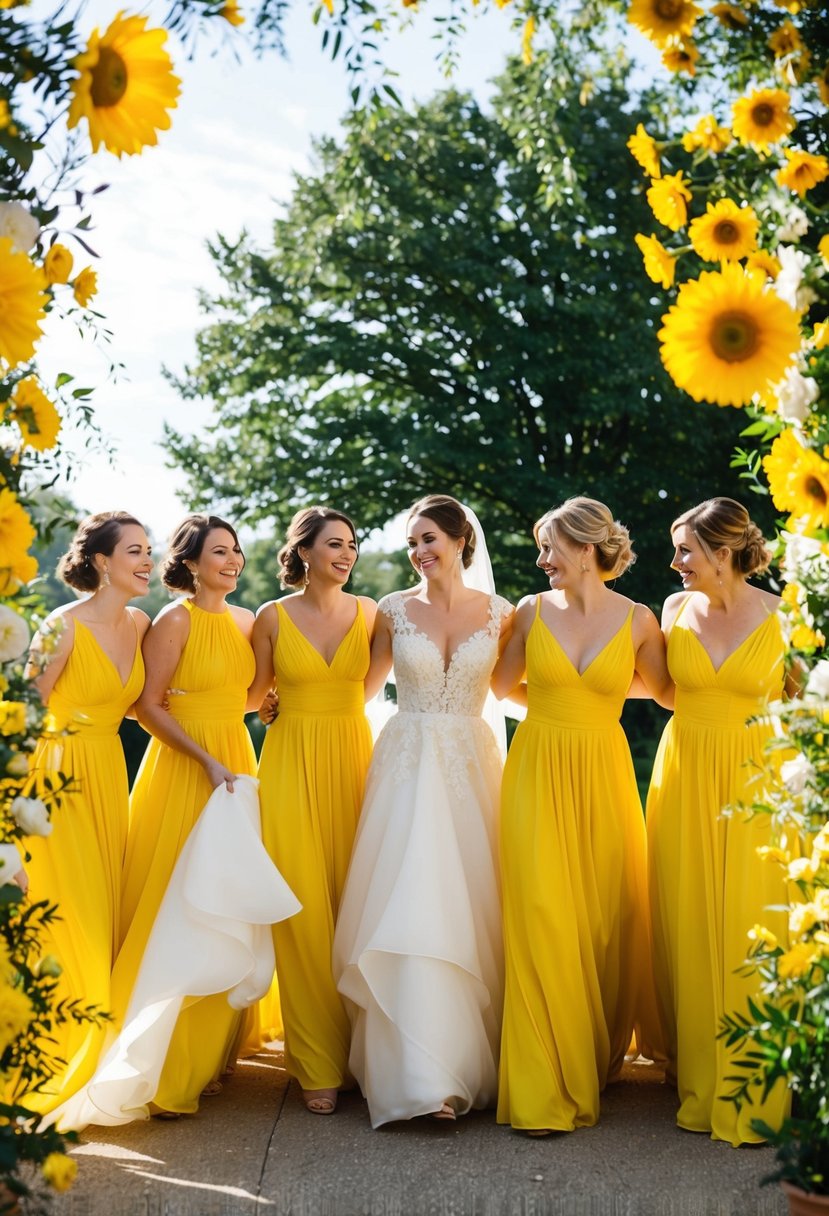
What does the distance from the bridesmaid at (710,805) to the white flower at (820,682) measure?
1.55 metres

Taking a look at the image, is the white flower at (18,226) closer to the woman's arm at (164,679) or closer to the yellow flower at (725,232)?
the yellow flower at (725,232)

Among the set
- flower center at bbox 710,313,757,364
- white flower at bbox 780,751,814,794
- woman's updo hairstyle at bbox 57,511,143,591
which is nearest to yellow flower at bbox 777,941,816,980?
white flower at bbox 780,751,814,794

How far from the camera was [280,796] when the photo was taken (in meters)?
5.11

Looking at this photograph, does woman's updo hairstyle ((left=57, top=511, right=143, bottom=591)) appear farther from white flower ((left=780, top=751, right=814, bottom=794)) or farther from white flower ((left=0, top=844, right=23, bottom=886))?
white flower ((left=780, top=751, right=814, bottom=794))

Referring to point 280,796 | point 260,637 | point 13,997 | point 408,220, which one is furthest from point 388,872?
point 408,220

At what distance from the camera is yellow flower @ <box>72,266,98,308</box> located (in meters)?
2.81

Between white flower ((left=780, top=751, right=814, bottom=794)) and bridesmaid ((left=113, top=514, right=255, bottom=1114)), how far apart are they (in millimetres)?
2516

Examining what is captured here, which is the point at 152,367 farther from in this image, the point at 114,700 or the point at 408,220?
the point at 114,700

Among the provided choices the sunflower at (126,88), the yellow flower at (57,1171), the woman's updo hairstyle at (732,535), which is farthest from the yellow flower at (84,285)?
the woman's updo hairstyle at (732,535)

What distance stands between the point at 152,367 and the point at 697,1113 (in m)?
15.1

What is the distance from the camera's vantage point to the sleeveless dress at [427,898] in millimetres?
4555

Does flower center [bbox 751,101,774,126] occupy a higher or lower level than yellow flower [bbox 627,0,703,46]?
lower

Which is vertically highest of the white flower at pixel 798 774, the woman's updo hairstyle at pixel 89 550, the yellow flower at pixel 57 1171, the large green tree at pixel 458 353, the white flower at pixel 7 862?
the large green tree at pixel 458 353

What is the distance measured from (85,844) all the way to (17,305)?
296 cm
